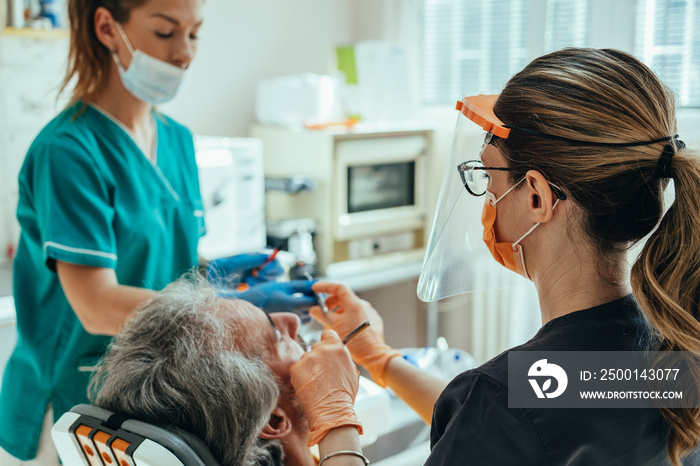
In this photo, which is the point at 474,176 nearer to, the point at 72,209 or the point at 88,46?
the point at 72,209

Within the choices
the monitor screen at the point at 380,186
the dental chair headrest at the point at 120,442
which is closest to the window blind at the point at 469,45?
the monitor screen at the point at 380,186

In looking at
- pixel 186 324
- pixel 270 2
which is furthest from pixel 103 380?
pixel 270 2

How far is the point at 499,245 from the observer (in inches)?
40.1

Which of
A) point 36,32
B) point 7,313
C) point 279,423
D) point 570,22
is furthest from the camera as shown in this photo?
point 570,22

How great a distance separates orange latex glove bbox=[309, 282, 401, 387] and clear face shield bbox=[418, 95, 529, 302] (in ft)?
0.83

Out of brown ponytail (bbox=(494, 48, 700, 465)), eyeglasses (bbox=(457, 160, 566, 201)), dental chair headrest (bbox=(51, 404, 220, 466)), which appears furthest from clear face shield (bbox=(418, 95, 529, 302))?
dental chair headrest (bbox=(51, 404, 220, 466))

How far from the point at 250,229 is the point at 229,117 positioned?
654mm

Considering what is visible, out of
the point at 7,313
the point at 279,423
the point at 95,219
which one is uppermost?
the point at 95,219

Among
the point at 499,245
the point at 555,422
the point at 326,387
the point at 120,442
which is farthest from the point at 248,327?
the point at 555,422

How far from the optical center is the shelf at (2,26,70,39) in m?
2.30

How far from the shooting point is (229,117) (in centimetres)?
290

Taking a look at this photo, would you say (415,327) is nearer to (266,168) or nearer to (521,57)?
(266,168)

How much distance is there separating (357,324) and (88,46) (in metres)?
0.82

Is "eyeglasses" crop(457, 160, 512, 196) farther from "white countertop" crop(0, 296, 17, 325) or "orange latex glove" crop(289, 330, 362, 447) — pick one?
"white countertop" crop(0, 296, 17, 325)
